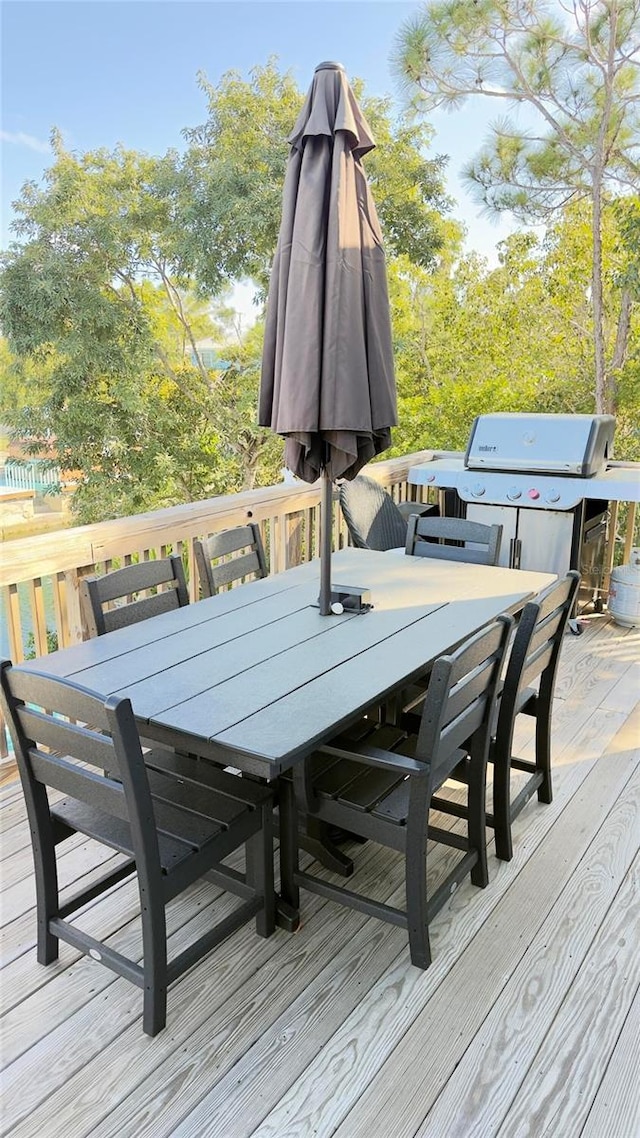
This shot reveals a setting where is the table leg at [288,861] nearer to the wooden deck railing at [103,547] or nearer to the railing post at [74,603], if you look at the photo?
the wooden deck railing at [103,547]

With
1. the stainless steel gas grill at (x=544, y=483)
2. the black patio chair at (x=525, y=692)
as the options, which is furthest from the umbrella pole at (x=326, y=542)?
the stainless steel gas grill at (x=544, y=483)

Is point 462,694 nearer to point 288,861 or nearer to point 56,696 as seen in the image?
point 288,861

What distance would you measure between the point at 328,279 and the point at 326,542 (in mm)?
778

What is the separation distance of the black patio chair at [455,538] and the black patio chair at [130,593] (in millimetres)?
1087

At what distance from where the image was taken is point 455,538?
310cm

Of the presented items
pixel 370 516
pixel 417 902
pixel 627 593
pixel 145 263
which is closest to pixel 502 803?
pixel 417 902

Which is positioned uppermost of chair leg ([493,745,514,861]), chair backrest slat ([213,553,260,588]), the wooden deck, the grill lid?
the grill lid

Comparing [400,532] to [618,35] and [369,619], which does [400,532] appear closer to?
[369,619]

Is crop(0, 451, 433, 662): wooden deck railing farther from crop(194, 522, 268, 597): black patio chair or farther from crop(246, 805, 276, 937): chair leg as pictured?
crop(246, 805, 276, 937): chair leg

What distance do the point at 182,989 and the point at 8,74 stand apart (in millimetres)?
16878

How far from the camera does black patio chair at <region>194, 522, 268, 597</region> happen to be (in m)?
2.67

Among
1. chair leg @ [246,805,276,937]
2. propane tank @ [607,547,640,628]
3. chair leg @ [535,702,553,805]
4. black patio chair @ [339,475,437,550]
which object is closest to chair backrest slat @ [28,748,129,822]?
chair leg @ [246,805,276,937]

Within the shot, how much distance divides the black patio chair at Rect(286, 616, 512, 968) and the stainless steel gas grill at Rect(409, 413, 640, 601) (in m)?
2.43

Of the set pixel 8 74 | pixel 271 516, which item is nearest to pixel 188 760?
pixel 271 516
